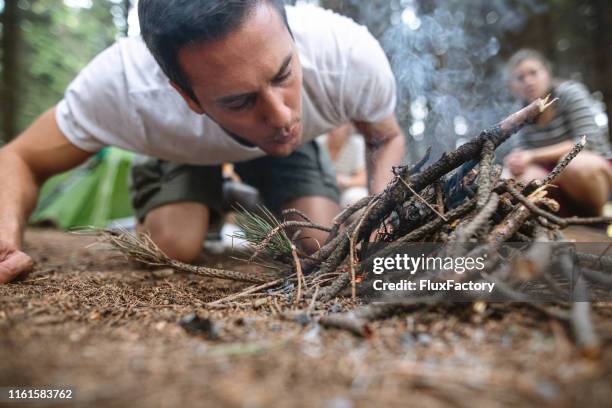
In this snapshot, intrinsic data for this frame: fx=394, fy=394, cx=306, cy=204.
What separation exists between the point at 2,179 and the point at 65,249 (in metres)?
1.51

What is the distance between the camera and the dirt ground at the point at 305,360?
53 cm

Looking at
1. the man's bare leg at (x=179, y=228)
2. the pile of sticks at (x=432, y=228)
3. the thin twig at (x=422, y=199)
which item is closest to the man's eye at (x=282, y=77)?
the pile of sticks at (x=432, y=228)

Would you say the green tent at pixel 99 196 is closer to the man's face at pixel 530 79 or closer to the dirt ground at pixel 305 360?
the dirt ground at pixel 305 360

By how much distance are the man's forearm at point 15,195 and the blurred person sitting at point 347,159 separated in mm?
3118

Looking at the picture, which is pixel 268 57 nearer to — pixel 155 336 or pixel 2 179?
pixel 155 336

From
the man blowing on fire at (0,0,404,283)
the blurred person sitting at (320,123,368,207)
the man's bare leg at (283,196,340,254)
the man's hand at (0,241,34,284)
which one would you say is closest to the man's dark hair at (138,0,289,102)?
the man blowing on fire at (0,0,404,283)

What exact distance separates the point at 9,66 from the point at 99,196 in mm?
3185

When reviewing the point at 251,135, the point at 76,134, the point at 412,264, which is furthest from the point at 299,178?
the point at 412,264

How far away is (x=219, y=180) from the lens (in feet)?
9.12

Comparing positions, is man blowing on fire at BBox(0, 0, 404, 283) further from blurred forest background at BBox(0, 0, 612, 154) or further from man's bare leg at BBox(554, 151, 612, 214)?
man's bare leg at BBox(554, 151, 612, 214)

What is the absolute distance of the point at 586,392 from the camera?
51 centimetres

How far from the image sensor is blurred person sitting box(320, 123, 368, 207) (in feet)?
15.4

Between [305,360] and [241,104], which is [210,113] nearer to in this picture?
[241,104]

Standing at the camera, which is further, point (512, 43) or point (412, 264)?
point (512, 43)
